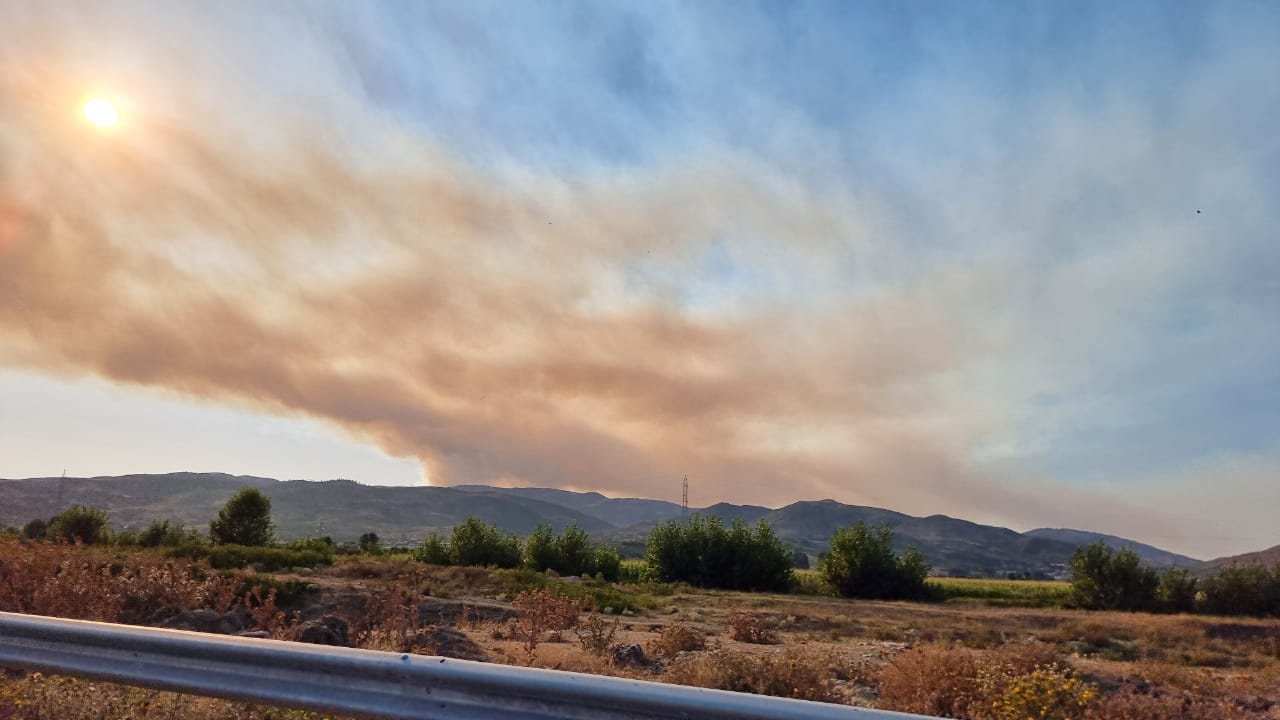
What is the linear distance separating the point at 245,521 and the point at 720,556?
35234mm

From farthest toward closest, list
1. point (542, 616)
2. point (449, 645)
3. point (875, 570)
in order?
point (875, 570)
point (542, 616)
point (449, 645)

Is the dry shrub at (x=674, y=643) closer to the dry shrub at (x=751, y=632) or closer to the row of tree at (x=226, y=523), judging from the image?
the dry shrub at (x=751, y=632)

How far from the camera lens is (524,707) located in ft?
13.0

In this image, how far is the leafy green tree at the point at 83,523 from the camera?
49.0 m

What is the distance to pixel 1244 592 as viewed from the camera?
4947 centimetres

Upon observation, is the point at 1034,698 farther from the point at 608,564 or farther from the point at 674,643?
the point at 608,564

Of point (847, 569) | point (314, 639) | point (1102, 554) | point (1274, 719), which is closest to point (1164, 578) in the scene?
point (1102, 554)

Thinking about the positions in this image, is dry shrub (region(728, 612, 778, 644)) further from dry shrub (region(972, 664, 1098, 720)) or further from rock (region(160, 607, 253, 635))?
rock (region(160, 607, 253, 635))

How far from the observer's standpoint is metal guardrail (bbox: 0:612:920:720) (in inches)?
146

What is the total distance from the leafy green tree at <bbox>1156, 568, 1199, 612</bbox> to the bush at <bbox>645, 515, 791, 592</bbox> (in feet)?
77.7

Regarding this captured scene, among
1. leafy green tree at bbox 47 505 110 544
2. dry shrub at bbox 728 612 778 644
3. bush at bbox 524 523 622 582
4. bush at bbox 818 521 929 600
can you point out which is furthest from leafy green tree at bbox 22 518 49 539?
dry shrub at bbox 728 612 778 644

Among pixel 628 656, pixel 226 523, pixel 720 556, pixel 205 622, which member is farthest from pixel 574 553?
pixel 205 622

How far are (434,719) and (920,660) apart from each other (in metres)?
7.94

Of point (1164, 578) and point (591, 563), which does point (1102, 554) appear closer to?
point (1164, 578)
